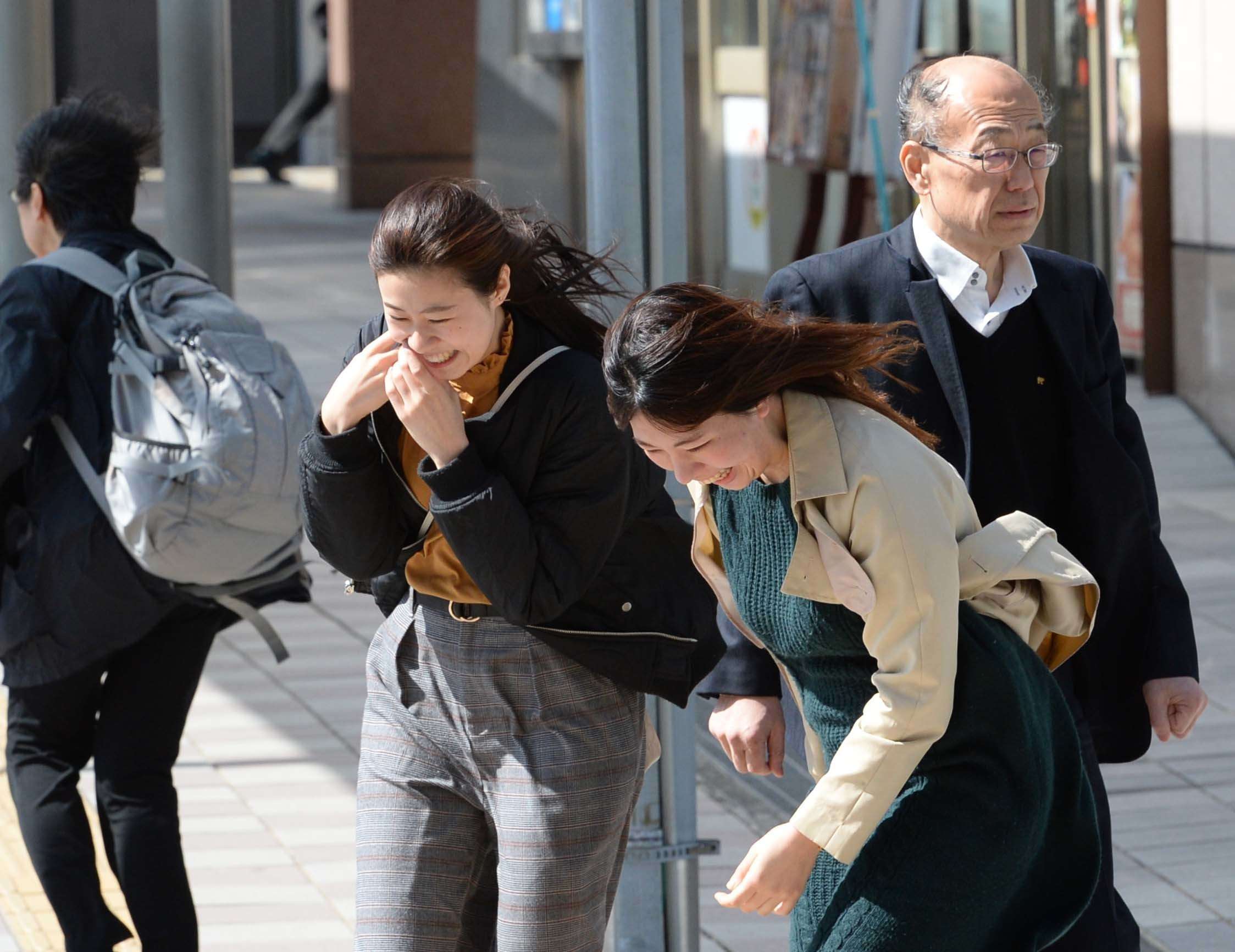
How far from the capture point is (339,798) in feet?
18.4

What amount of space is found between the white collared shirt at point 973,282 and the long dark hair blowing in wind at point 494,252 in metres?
0.51

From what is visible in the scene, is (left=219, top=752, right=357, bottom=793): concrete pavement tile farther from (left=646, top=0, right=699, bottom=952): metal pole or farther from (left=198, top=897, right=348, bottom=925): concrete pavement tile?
(left=646, top=0, right=699, bottom=952): metal pole

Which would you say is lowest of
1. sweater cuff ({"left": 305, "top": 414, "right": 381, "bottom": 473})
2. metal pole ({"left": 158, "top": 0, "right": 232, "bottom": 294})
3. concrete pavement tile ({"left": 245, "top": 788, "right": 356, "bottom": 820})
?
concrete pavement tile ({"left": 245, "top": 788, "right": 356, "bottom": 820})

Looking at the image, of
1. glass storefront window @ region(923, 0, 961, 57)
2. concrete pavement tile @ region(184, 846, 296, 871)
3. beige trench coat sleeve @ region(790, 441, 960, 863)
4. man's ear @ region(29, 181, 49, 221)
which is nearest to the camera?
beige trench coat sleeve @ region(790, 441, 960, 863)

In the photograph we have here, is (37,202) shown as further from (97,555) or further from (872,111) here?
(872,111)

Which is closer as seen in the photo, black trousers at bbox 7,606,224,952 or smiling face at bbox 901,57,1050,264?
smiling face at bbox 901,57,1050,264

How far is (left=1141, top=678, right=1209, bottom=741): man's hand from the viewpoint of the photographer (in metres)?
3.16

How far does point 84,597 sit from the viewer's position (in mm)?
3723

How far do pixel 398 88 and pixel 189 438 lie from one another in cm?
2129

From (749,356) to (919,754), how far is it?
520 mm

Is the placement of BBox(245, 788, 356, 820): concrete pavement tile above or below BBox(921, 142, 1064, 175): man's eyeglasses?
below

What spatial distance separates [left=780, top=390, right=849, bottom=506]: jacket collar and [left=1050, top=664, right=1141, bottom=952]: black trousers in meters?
0.75

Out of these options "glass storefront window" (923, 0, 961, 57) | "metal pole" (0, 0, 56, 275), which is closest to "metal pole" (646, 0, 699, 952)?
"metal pole" (0, 0, 56, 275)

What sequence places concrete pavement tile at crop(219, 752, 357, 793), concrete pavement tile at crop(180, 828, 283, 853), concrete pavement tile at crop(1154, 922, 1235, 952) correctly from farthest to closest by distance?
1. concrete pavement tile at crop(219, 752, 357, 793)
2. concrete pavement tile at crop(180, 828, 283, 853)
3. concrete pavement tile at crop(1154, 922, 1235, 952)
